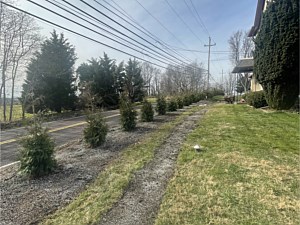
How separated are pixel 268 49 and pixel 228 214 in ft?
28.6

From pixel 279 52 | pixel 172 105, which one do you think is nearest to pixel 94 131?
pixel 279 52

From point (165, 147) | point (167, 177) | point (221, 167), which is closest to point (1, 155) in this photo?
point (165, 147)

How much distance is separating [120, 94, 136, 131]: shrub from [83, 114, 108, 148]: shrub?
2.15m

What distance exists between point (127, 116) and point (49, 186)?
5154 mm

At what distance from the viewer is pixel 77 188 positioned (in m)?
3.89

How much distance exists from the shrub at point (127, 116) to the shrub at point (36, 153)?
4304 mm

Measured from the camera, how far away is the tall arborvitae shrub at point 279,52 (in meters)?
8.38

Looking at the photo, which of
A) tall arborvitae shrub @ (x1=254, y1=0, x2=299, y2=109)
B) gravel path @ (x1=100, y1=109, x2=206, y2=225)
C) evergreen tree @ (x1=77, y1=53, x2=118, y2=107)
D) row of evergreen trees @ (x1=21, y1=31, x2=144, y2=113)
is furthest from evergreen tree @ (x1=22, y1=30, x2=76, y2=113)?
gravel path @ (x1=100, y1=109, x2=206, y2=225)

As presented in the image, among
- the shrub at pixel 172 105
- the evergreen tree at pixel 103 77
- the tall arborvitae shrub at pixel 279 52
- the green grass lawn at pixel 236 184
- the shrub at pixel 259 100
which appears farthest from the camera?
the evergreen tree at pixel 103 77

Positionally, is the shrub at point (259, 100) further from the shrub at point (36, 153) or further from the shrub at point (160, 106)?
the shrub at point (36, 153)

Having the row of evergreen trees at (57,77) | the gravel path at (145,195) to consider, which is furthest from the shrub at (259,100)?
the gravel path at (145,195)

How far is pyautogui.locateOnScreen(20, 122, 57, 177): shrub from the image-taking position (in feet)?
14.6

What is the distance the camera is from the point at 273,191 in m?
3.31

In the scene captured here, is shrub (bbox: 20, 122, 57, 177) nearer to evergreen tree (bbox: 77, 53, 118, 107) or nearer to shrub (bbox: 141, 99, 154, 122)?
shrub (bbox: 141, 99, 154, 122)
